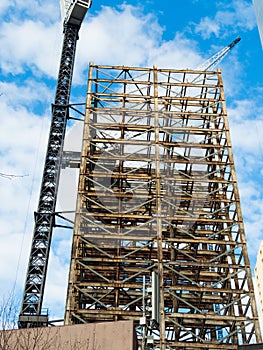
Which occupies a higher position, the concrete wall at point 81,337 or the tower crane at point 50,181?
the tower crane at point 50,181

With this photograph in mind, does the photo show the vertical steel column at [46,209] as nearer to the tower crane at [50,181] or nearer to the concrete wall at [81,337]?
the tower crane at [50,181]

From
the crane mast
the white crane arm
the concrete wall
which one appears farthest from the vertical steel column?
the concrete wall

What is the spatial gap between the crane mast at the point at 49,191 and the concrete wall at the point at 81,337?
47.0ft

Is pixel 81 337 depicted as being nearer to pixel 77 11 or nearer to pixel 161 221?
pixel 161 221

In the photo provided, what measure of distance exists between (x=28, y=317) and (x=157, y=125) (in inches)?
586

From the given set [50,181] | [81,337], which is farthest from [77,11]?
[81,337]

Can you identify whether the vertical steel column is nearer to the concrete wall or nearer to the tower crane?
the tower crane

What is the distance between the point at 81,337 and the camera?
604 inches

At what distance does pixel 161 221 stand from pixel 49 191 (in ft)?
58.6

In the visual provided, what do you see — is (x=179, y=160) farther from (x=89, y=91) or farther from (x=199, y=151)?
(x=89, y=91)

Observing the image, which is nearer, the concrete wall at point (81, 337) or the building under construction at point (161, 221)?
A: the concrete wall at point (81, 337)

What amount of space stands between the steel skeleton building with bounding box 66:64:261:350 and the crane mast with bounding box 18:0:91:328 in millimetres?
9510

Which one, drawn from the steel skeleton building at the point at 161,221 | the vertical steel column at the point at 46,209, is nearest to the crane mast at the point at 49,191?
the vertical steel column at the point at 46,209

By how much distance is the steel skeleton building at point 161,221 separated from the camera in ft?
68.1
